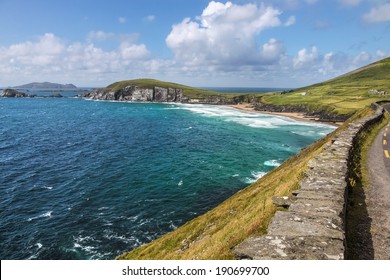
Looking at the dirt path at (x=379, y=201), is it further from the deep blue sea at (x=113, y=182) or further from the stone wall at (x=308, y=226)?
the deep blue sea at (x=113, y=182)

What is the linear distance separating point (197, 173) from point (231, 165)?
9119mm

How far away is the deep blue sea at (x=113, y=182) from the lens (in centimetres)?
3416

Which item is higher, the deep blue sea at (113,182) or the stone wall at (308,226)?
the stone wall at (308,226)

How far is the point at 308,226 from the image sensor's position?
34.8ft

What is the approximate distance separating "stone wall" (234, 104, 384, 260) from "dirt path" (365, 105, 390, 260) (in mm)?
1819

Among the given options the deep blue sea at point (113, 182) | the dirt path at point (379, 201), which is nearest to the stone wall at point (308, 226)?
the dirt path at point (379, 201)

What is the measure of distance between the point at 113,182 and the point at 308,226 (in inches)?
1787

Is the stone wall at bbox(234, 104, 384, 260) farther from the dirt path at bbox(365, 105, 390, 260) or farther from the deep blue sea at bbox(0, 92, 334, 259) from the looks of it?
the deep blue sea at bbox(0, 92, 334, 259)

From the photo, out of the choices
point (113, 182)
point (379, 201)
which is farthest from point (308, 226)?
point (113, 182)

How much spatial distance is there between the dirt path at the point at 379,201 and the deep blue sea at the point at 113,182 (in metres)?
22.9

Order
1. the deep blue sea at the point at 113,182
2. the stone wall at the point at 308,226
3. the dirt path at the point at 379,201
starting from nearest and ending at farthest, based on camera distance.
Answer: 1. the stone wall at the point at 308,226
2. the dirt path at the point at 379,201
3. the deep blue sea at the point at 113,182

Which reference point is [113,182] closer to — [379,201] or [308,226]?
[379,201]

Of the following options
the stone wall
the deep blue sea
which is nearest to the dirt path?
the stone wall
